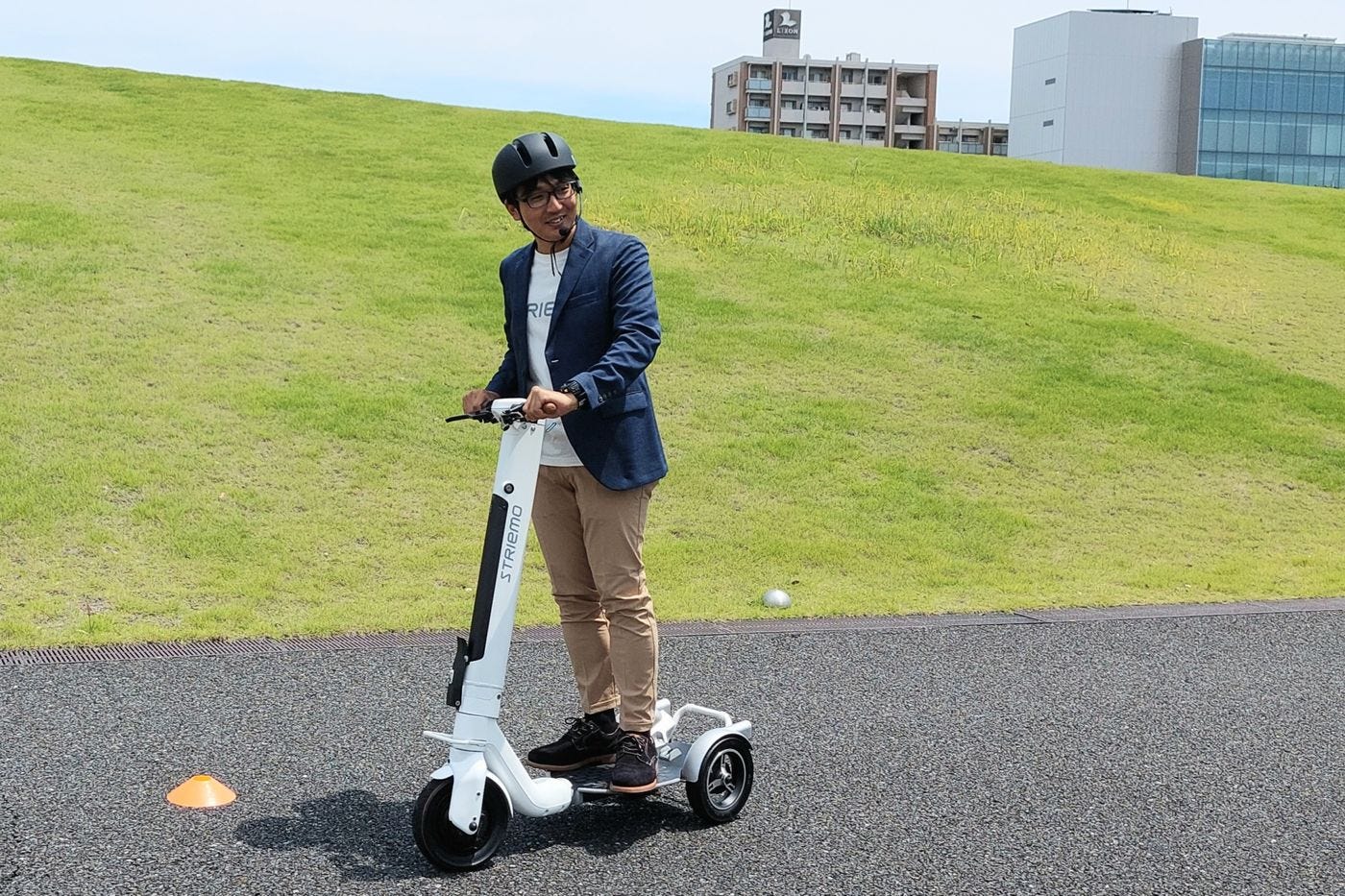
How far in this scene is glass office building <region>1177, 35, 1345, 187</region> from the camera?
9112 centimetres

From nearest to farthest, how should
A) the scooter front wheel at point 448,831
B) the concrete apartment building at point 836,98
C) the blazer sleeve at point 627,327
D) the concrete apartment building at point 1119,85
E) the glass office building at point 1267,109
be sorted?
the scooter front wheel at point 448,831
the blazer sleeve at point 627,327
the glass office building at point 1267,109
the concrete apartment building at point 1119,85
the concrete apartment building at point 836,98

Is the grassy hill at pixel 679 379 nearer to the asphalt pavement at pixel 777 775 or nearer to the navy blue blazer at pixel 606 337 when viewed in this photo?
the asphalt pavement at pixel 777 775

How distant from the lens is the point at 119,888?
130 inches

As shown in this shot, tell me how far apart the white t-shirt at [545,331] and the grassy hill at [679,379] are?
10.4ft

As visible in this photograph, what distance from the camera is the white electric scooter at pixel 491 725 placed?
3439 mm

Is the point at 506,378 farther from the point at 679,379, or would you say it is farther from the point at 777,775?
the point at 679,379

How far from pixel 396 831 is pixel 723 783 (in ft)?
3.04

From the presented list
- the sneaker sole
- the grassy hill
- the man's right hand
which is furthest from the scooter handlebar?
the grassy hill

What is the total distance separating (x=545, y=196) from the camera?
12.2 feet

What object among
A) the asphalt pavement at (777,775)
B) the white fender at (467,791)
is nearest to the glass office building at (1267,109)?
the asphalt pavement at (777,775)

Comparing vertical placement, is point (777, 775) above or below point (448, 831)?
below

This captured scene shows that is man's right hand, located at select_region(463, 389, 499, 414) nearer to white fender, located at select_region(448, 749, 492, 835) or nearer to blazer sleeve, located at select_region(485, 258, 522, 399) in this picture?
blazer sleeve, located at select_region(485, 258, 522, 399)

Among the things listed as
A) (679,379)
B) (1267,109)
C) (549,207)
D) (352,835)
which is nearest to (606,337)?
(549,207)

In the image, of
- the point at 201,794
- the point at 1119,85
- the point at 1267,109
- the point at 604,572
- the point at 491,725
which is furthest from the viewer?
the point at 1119,85
